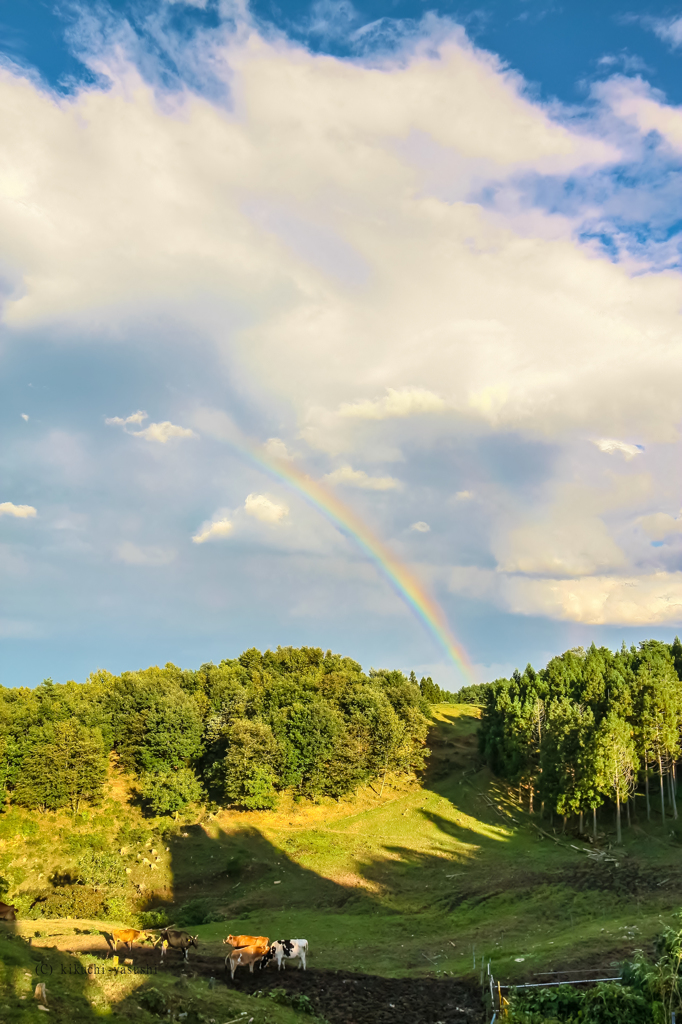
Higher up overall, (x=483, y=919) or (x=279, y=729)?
(x=279, y=729)

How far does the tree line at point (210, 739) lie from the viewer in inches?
3022

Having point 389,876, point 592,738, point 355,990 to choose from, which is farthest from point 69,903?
point 592,738

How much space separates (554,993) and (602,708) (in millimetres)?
67053

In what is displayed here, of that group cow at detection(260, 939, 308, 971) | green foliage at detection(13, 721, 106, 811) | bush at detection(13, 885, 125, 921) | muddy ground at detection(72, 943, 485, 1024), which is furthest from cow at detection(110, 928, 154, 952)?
green foliage at detection(13, 721, 106, 811)

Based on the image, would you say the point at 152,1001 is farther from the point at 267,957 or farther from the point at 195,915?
the point at 195,915

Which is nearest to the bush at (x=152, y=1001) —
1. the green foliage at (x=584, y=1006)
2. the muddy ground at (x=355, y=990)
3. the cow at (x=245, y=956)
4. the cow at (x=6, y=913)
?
the muddy ground at (x=355, y=990)

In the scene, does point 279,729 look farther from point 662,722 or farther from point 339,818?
point 662,722

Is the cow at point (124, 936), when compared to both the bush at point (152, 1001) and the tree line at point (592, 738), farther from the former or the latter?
the tree line at point (592, 738)

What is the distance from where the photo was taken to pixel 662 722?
228 ft

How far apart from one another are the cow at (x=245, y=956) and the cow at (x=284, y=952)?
1.57 ft

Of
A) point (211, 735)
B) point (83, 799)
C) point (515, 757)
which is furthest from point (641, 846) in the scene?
point (83, 799)

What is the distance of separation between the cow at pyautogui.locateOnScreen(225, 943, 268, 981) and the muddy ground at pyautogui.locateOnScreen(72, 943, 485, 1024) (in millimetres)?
416

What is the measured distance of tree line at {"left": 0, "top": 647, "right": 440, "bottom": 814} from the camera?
76.8m

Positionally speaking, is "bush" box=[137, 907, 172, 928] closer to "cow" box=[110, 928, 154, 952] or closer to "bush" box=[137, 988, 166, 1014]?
"cow" box=[110, 928, 154, 952]
